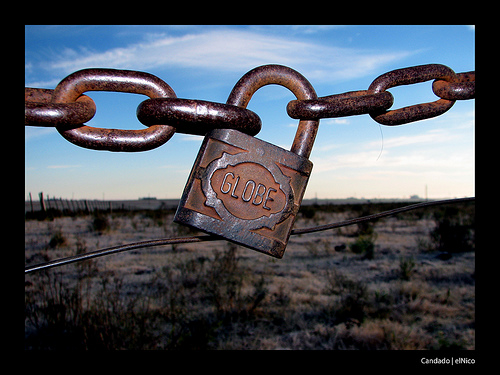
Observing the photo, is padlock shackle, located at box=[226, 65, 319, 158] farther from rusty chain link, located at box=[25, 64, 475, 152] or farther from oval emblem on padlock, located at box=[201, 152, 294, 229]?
oval emblem on padlock, located at box=[201, 152, 294, 229]

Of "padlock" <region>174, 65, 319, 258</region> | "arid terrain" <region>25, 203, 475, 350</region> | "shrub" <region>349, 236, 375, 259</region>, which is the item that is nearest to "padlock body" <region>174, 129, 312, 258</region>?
"padlock" <region>174, 65, 319, 258</region>

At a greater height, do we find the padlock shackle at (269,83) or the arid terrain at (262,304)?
the padlock shackle at (269,83)

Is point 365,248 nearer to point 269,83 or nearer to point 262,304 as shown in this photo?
point 262,304

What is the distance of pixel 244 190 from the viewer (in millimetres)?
783

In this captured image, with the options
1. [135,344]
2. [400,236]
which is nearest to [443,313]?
[135,344]

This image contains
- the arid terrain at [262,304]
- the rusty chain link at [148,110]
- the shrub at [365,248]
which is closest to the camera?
the rusty chain link at [148,110]

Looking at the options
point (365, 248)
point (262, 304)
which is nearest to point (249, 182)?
point (262, 304)

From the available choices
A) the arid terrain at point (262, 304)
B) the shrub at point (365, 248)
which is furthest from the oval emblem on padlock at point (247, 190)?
the shrub at point (365, 248)

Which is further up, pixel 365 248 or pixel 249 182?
pixel 249 182

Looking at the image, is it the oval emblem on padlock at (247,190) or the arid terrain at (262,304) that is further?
the arid terrain at (262,304)

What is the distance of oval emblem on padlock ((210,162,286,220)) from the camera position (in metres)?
0.77

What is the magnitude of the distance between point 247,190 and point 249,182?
0.07ft

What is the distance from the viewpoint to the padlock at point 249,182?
75 cm

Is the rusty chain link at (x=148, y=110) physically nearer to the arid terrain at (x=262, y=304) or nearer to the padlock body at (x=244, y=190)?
the padlock body at (x=244, y=190)
